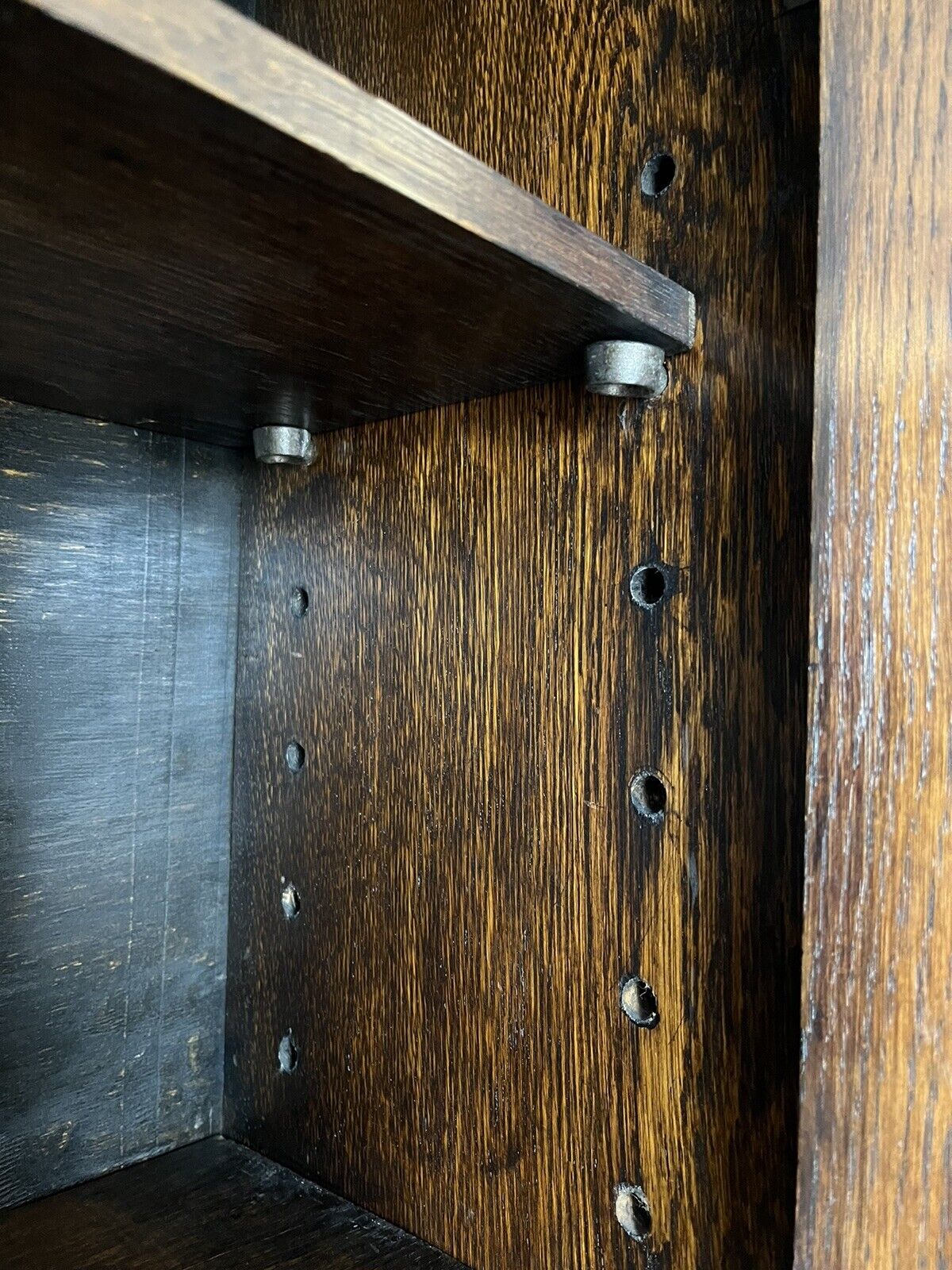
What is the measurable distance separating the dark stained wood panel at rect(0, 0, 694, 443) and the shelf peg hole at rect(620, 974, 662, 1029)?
0.30 meters

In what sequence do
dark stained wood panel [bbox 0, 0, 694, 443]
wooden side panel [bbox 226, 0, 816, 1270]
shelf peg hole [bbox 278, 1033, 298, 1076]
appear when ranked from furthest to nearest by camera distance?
shelf peg hole [bbox 278, 1033, 298, 1076]
wooden side panel [bbox 226, 0, 816, 1270]
dark stained wood panel [bbox 0, 0, 694, 443]

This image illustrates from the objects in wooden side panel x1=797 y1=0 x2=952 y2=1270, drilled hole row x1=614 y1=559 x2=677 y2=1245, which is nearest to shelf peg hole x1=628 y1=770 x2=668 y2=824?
drilled hole row x1=614 y1=559 x2=677 y2=1245

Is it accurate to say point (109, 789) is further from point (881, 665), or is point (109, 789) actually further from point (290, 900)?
point (881, 665)

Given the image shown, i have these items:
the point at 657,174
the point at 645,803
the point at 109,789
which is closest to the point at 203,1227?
the point at 109,789

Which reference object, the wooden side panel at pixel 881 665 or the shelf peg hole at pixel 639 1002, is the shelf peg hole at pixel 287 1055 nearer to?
the shelf peg hole at pixel 639 1002

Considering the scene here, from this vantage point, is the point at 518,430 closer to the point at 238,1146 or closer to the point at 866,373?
the point at 866,373

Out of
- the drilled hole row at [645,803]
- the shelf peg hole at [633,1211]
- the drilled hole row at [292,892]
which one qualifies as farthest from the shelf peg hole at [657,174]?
the shelf peg hole at [633,1211]

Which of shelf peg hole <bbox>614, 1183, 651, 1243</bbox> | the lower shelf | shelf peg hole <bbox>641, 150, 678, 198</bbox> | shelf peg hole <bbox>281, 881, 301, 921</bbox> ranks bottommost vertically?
the lower shelf

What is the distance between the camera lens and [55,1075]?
24.8 inches

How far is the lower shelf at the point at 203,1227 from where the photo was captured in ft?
1.80

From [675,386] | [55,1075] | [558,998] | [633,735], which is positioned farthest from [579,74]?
[55,1075]

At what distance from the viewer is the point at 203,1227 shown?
1.92 ft

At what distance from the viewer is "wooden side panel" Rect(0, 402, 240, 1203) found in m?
Result: 0.62

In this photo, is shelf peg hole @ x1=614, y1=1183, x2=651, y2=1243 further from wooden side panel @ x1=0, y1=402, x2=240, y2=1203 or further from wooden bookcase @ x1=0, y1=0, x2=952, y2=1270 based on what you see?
wooden side panel @ x1=0, y1=402, x2=240, y2=1203
